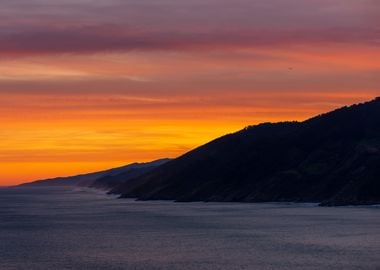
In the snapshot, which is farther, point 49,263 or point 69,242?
point 69,242

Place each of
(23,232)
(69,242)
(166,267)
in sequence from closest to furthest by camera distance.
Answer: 1. (166,267)
2. (69,242)
3. (23,232)

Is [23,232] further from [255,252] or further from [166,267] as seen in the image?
[166,267]

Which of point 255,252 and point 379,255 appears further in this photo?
point 255,252

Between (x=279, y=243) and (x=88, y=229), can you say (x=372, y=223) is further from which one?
(x=88, y=229)

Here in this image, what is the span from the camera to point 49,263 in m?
100

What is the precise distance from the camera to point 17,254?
113250mm

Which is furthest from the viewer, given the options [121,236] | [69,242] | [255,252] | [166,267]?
[121,236]

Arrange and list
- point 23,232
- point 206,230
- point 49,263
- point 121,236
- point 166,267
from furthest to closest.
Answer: point 23,232 → point 206,230 → point 121,236 → point 49,263 → point 166,267

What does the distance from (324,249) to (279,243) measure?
1206 cm

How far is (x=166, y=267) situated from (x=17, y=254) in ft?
90.8

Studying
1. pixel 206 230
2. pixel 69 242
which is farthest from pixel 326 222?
pixel 69 242

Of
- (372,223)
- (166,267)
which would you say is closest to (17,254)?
→ (166,267)

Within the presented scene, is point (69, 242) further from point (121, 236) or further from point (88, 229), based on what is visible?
point (88, 229)

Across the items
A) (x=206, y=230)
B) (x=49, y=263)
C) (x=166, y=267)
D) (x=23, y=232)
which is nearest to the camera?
(x=166, y=267)
